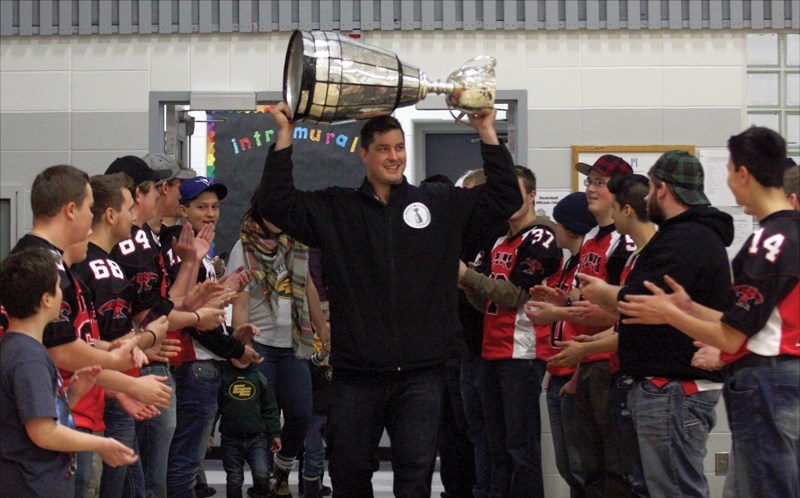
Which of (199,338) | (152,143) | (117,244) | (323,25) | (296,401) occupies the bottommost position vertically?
(296,401)

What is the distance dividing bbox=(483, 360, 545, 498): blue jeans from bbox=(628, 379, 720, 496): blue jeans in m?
1.39

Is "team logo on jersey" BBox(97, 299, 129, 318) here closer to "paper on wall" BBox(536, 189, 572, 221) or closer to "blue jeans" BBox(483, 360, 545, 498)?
"blue jeans" BBox(483, 360, 545, 498)

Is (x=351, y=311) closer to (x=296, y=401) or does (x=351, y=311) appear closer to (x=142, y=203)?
(x=142, y=203)

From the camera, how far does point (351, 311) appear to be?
391cm

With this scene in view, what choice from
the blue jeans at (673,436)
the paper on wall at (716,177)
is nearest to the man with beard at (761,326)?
the blue jeans at (673,436)

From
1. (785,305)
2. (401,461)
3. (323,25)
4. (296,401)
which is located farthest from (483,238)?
(323,25)

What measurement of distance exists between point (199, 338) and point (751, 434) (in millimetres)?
2846

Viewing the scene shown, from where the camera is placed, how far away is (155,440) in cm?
450

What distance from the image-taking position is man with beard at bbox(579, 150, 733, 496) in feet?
12.4

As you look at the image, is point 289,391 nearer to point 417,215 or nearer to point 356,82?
point 417,215

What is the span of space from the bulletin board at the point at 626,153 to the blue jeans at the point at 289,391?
2.16m

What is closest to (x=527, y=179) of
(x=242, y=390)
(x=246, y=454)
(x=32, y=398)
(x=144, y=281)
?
(x=242, y=390)

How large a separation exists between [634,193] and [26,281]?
2.52m

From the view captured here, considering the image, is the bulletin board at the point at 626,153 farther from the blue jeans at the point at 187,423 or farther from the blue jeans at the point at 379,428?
the blue jeans at the point at 379,428
